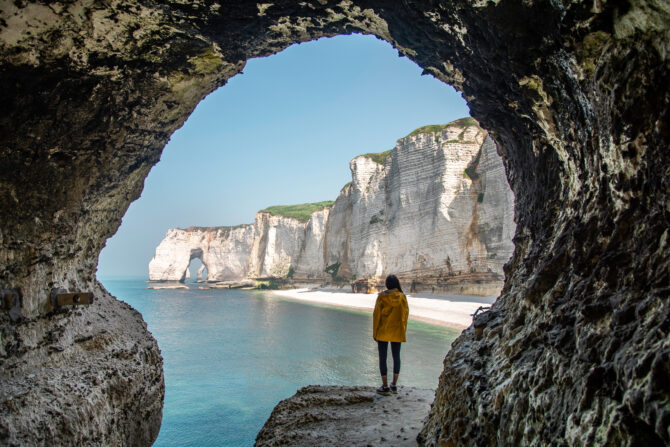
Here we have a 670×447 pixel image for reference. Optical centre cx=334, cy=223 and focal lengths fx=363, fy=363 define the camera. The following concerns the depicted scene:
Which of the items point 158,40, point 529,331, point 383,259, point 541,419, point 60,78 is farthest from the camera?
point 383,259

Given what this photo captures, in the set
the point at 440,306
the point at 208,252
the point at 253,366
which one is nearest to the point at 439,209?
the point at 440,306

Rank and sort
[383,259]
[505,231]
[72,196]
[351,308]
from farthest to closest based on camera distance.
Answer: [383,259], [351,308], [505,231], [72,196]

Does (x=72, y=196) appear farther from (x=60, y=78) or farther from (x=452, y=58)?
(x=452, y=58)

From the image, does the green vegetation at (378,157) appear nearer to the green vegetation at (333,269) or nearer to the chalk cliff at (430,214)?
the chalk cliff at (430,214)

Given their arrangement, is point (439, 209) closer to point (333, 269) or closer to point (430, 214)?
point (430, 214)

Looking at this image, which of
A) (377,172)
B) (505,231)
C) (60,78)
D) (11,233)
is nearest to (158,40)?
(60,78)

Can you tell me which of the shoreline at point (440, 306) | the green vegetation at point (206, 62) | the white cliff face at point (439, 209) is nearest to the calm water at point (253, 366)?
the shoreline at point (440, 306)

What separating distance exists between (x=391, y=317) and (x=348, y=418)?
138 cm

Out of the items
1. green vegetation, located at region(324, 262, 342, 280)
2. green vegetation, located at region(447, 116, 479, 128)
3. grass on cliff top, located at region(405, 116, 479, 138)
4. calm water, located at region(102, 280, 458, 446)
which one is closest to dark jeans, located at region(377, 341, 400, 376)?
calm water, located at region(102, 280, 458, 446)

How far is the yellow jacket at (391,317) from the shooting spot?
500cm

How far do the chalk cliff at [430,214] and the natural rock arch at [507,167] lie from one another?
925 inches

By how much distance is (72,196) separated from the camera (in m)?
3.95

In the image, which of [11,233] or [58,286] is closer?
[11,233]

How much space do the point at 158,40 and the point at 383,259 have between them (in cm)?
3256
